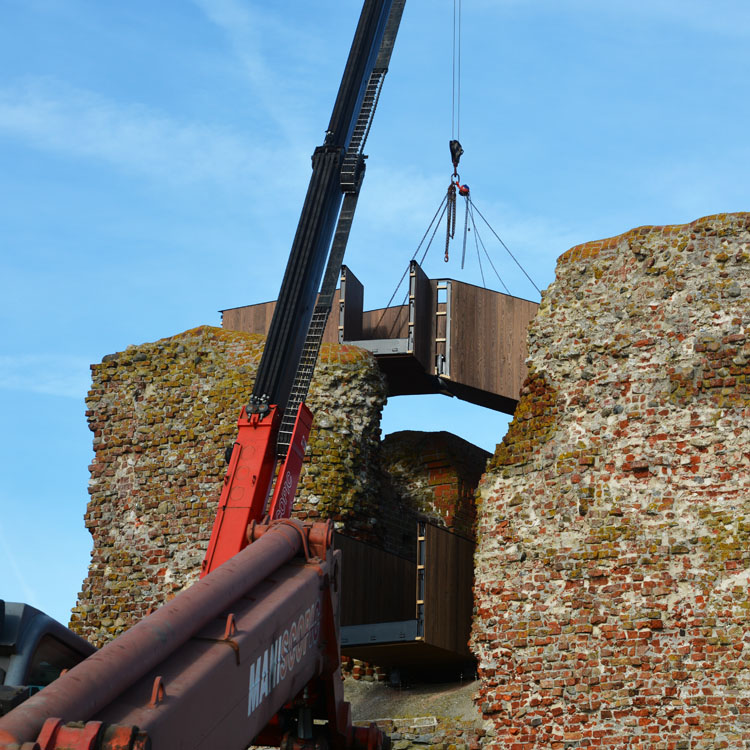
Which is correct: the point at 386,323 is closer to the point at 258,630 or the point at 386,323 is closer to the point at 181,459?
the point at 181,459

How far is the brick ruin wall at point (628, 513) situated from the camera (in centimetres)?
1416

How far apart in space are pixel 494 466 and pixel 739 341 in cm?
358

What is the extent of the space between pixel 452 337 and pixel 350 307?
1.91 m

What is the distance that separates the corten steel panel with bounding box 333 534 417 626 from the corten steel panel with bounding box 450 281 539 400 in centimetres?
335

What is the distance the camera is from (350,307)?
2103 centimetres

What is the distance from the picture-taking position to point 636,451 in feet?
49.9

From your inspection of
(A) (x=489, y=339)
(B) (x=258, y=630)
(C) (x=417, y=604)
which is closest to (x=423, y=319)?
(A) (x=489, y=339)

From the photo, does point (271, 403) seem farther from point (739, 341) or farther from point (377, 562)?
point (739, 341)

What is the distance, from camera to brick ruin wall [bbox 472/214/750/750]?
46.5 feet

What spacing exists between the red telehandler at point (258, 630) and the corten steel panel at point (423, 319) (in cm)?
327

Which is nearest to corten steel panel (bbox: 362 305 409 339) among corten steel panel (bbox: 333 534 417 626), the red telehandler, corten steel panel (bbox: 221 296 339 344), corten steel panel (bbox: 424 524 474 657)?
corten steel panel (bbox: 221 296 339 344)

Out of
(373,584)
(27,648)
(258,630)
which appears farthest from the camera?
(373,584)

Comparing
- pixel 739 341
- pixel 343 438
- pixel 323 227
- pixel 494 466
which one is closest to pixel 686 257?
pixel 739 341

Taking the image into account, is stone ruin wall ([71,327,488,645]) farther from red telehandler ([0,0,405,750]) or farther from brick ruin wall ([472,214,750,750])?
brick ruin wall ([472,214,750,750])
